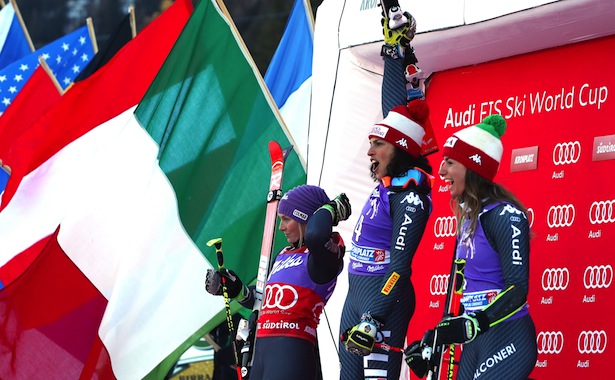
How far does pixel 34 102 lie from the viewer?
13.1 meters

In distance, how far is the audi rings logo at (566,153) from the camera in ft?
21.2

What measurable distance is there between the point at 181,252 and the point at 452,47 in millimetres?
2448

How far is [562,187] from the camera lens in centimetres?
652

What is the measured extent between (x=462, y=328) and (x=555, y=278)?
159 centimetres

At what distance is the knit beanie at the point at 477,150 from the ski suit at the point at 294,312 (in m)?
0.87

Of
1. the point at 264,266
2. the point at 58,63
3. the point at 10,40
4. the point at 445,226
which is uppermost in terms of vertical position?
the point at 10,40

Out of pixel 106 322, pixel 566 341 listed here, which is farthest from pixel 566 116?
pixel 106 322

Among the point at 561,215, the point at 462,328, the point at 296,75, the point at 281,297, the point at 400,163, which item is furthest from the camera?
the point at 296,75

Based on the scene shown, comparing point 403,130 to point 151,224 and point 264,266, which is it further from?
point 151,224

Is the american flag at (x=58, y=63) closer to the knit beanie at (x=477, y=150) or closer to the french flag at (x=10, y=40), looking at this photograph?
the french flag at (x=10, y=40)

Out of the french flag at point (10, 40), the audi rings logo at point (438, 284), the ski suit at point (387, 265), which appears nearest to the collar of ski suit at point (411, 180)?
the ski suit at point (387, 265)

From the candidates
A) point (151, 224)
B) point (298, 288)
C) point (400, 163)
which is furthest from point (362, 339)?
point (151, 224)

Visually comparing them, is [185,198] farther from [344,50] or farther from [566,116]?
[566,116]

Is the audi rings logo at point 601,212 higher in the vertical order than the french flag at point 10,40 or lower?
lower
